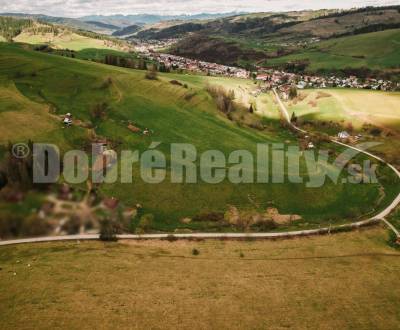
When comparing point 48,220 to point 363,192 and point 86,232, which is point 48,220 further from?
point 363,192

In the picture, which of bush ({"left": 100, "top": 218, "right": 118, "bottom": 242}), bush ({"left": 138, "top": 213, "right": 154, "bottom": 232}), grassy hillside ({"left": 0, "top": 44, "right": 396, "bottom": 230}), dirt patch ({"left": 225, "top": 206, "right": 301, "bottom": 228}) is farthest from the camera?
grassy hillside ({"left": 0, "top": 44, "right": 396, "bottom": 230})

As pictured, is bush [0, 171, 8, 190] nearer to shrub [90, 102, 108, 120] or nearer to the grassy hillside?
the grassy hillside

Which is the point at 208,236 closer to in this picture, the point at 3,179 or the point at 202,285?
the point at 202,285

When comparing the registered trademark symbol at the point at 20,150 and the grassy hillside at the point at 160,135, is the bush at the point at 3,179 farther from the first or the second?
the grassy hillside at the point at 160,135

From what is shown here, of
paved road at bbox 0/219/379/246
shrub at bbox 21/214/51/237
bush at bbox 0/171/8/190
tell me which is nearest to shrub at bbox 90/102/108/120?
bush at bbox 0/171/8/190

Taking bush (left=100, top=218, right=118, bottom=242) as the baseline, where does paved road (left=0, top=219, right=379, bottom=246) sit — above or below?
below

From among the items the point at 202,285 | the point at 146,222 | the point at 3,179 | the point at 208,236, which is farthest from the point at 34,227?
the point at 202,285

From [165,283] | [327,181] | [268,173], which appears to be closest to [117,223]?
[165,283]

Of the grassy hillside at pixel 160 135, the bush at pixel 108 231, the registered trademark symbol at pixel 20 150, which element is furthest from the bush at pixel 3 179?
the bush at pixel 108 231
